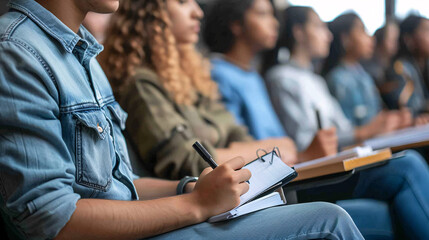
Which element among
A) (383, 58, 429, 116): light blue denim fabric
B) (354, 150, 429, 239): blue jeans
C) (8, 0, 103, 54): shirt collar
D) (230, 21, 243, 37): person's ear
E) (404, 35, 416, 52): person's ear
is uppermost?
(8, 0, 103, 54): shirt collar

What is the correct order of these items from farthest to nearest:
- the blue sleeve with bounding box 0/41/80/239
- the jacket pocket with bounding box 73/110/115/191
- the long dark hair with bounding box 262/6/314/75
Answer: the long dark hair with bounding box 262/6/314/75
the jacket pocket with bounding box 73/110/115/191
the blue sleeve with bounding box 0/41/80/239

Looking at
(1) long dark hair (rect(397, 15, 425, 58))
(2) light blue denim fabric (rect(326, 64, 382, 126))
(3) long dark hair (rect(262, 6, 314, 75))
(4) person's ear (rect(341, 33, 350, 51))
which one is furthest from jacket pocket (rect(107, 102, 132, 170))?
(1) long dark hair (rect(397, 15, 425, 58))

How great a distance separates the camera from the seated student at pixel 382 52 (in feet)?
11.7

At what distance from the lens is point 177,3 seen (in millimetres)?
1667

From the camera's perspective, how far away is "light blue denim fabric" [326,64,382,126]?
3061mm

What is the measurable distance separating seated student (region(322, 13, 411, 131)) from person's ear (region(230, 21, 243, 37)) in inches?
39.9

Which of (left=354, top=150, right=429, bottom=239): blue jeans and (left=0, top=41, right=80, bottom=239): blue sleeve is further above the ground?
(left=0, top=41, right=80, bottom=239): blue sleeve

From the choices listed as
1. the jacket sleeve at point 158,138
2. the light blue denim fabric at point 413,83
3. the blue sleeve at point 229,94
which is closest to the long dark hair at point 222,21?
the blue sleeve at point 229,94

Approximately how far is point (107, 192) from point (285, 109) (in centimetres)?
168

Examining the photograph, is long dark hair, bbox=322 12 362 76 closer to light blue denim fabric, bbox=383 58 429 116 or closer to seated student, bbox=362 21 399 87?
seated student, bbox=362 21 399 87

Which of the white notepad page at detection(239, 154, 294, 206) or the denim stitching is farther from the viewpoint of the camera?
the white notepad page at detection(239, 154, 294, 206)

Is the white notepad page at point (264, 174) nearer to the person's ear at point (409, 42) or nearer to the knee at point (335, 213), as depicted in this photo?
the knee at point (335, 213)

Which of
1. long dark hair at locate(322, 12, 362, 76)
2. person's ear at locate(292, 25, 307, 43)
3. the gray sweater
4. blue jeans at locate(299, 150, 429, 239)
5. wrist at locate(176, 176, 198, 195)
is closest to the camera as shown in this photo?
wrist at locate(176, 176, 198, 195)

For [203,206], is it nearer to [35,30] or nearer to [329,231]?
[329,231]
